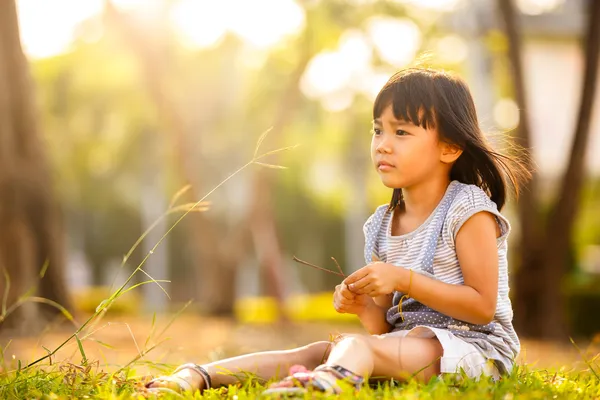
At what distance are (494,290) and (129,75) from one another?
1750 centimetres

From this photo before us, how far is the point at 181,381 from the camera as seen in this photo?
2.67 m

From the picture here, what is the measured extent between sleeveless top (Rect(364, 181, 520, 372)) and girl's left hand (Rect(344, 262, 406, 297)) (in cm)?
25

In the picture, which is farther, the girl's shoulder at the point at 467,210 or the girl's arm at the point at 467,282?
the girl's shoulder at the point at 467,210

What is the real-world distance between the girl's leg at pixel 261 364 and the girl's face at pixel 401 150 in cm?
59

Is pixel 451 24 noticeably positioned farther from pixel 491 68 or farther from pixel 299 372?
pixel 299 372

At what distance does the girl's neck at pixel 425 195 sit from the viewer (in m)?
3.02

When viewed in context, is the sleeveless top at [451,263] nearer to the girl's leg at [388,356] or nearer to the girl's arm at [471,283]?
the girl's arm at [471,283]

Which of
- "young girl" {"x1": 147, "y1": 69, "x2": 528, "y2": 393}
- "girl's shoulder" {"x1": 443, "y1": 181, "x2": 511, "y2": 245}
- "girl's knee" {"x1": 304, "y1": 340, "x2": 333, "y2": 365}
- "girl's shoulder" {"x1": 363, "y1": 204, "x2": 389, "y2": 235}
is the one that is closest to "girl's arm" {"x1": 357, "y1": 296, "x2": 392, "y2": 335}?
"young girl" {"x1": 147, "y1": 69, "x2": 528, "y2": 393}

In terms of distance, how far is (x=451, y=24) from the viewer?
12594mm

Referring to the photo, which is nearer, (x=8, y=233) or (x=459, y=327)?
(x=459, y=327)

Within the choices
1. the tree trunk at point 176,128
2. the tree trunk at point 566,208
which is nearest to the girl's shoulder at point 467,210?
the tree trunk at point 566,208

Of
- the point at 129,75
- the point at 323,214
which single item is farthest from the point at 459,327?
the point at 323,214

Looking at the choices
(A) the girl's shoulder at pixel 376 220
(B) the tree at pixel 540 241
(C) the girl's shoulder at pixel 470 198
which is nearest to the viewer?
(C) the girl's shoulder at pixel 470 198

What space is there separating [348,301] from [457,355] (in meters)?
0.37
